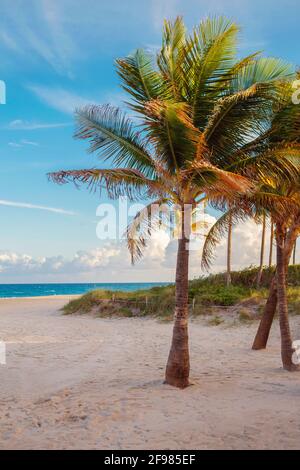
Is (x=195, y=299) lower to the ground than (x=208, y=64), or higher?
lower

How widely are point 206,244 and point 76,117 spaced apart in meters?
4.64

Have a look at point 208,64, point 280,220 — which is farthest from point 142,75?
point 280,220

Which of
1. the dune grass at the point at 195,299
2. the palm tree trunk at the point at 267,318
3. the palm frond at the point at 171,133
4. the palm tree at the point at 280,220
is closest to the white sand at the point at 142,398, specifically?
the palm tree trunk at the point at 267,318

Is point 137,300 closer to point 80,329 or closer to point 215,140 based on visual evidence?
point 80,329

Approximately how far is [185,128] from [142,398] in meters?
5.06

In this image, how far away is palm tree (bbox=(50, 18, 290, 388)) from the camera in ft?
26.9

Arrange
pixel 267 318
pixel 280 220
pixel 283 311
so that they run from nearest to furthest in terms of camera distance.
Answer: pixel 280 220, pixel 283 311, pixel 267 318

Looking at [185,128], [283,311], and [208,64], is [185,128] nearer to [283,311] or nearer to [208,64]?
[208,64]

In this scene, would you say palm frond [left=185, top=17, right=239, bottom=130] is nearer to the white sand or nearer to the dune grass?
the white sand

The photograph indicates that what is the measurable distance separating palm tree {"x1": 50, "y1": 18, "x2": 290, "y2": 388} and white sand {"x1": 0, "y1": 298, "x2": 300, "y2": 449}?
1256 mm

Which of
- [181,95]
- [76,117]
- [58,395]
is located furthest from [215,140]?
[58,395]

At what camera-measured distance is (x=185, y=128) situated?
7.75 m

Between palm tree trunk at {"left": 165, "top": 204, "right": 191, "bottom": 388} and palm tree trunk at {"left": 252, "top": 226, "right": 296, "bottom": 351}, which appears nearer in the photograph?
palm tree trunk at {"left": 165, "top": 204, "right": 191, "bottom": 388}

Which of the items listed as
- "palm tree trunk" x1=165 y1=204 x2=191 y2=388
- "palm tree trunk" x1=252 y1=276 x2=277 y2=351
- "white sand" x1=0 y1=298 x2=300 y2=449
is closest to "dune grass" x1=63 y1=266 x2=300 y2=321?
"white sand" x1=0 y1=298 x2=300 y2=449
